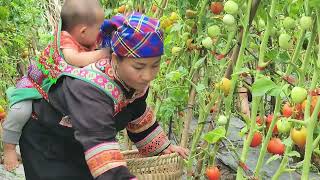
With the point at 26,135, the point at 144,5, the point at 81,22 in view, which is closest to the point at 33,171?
the point at 26,135

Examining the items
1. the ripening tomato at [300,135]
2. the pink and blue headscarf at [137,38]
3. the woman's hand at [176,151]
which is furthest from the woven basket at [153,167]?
the ripening tomato at [300,135]

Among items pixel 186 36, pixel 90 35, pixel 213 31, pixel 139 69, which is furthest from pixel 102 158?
pixel 186 36

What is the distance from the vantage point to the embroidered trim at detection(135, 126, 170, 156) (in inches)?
92.4

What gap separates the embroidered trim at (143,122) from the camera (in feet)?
7.59

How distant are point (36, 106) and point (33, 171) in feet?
0.83

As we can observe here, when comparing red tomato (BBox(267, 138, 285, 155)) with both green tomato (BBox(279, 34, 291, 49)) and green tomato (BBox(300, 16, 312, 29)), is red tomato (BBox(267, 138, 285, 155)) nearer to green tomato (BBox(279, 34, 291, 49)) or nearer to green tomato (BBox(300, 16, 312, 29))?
green tomato (BBox(279, 34, 291, 49))

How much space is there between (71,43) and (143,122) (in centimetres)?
44

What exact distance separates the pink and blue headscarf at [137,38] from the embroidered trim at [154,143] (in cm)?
59

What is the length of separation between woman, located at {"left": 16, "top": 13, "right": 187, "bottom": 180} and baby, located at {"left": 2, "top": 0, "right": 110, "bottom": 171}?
4 cm

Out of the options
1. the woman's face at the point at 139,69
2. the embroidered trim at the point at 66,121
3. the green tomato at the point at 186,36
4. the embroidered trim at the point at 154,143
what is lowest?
the embroidered trim at the point at 154,143

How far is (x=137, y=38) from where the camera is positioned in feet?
5.95

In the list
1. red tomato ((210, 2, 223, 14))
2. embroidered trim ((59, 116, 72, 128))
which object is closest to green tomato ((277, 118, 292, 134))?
embroidered trim ((59, 116, 72, 128))

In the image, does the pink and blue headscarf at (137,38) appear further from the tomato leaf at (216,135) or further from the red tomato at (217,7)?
the red tomato at (217,7)

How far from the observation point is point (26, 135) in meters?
2.23
